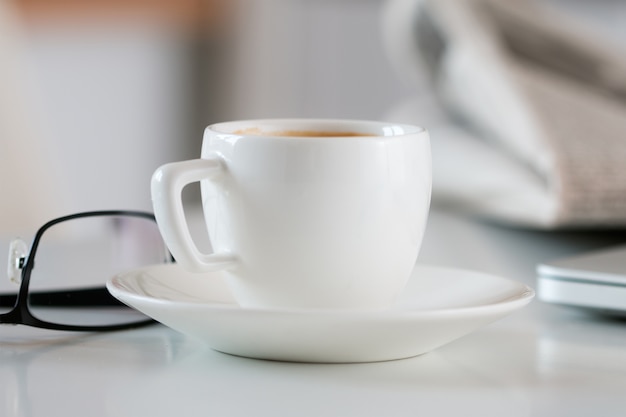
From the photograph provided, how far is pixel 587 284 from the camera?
513 mm

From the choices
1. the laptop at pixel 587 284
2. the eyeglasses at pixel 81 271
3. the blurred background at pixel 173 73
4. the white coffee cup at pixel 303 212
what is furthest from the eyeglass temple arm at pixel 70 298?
the blurred background at pixel 173 73

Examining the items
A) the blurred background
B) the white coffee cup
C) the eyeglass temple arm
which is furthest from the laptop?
the blurred background

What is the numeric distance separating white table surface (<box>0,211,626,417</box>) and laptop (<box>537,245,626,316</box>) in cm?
1

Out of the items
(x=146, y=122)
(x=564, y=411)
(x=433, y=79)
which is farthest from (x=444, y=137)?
(x=146, y=122)

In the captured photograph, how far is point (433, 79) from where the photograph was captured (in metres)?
1.06

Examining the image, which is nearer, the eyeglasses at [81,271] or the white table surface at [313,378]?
the white table surface at [313,378]

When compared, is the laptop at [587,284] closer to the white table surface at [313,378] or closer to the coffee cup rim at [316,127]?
the white table surface at [313,378]

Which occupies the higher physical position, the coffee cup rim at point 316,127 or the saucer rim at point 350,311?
the coffee cup rim at point 316,127

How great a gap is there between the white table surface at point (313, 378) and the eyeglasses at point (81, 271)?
15 mm

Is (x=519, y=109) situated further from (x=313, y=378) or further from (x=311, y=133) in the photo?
(x=313, y=378)

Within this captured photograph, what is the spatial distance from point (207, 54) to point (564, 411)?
2.56m

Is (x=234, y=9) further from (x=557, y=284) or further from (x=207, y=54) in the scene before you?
(x=557, y=284)

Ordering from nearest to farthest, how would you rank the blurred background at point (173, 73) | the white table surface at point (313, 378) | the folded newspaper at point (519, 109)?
the white table surface at point (313, 378), the folded newspaper at point (519, 109), the blurred background at point (173, 73)

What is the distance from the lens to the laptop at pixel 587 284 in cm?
50
